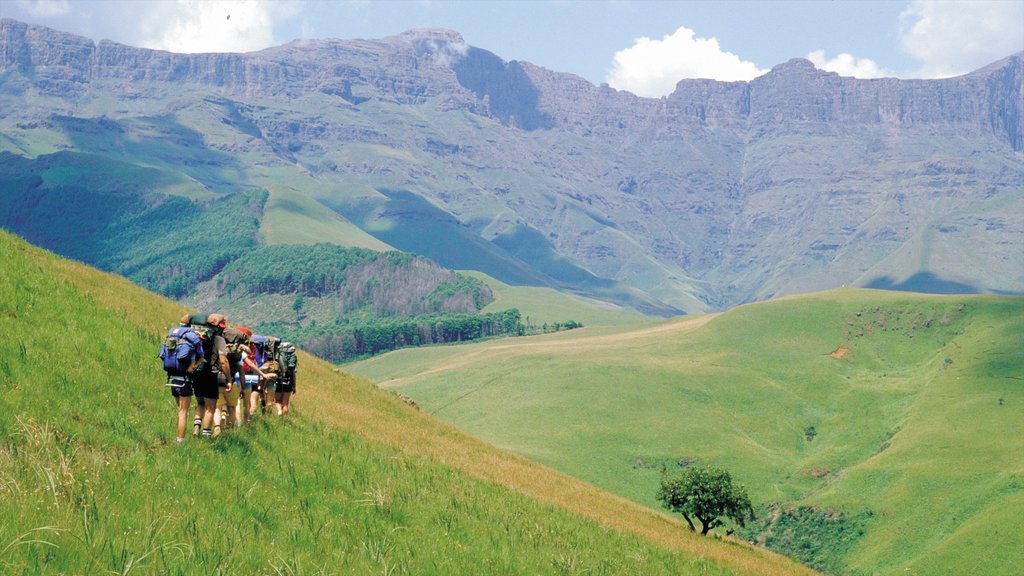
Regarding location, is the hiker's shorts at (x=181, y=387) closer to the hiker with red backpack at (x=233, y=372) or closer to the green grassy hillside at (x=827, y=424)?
the hiker with red backpack at (x=233, y=372)

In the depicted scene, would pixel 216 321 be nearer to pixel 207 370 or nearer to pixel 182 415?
pixel 207 370

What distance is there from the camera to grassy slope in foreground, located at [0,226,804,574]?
14.0m

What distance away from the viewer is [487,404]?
548ft

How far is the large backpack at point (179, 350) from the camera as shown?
19.8 m

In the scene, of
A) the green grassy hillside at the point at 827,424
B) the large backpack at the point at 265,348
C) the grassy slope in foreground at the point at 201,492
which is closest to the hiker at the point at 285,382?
the large backpack at the point at 265,348

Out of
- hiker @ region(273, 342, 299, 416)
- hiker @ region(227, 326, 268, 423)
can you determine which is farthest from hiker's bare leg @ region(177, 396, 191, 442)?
hiker @ region(273, 342, 299, 416)

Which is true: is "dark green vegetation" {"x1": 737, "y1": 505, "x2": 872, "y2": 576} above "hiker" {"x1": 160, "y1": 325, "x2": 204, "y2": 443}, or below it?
below

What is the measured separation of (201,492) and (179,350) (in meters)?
4.13

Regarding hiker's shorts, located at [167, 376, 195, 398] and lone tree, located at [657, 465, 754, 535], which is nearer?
hiker's shorts, located at [167, 376, 195, 398]

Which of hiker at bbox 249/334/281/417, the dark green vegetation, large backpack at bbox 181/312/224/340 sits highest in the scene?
large backpack at bbox 181/312/224/340

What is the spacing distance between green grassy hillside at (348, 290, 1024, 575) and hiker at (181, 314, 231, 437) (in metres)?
75.5

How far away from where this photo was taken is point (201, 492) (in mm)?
16969

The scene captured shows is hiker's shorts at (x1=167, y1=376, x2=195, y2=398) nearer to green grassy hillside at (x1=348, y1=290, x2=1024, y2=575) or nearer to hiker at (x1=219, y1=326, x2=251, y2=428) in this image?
hiker at (x1=219, y1=326, x2=251, y2=428)

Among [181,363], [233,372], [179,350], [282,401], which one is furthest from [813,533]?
[179,350]
